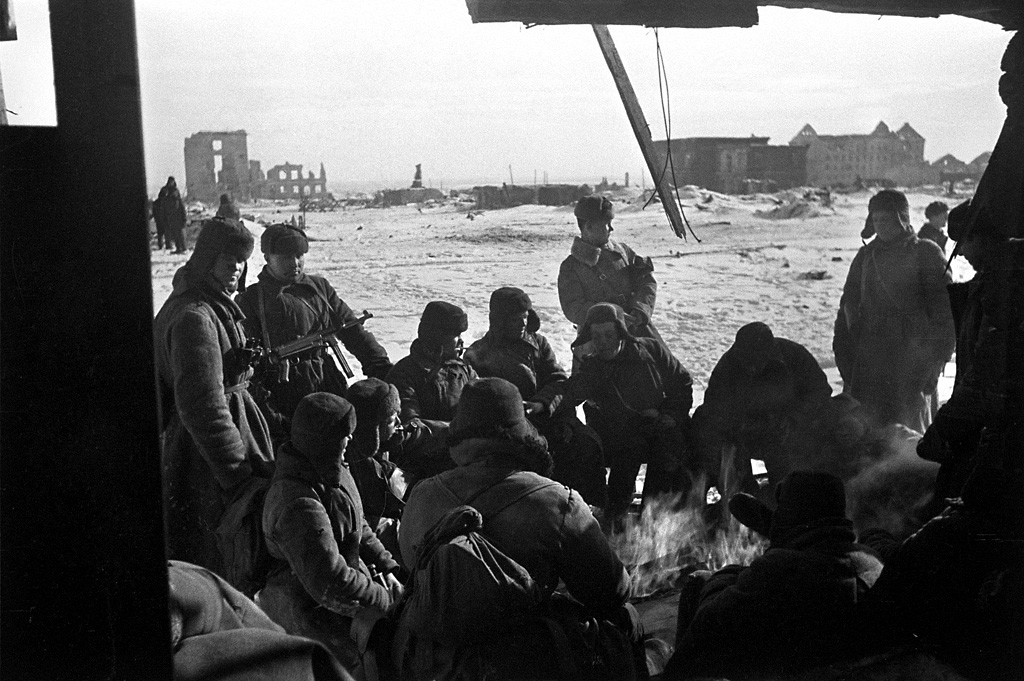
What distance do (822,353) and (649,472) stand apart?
1.13 meters

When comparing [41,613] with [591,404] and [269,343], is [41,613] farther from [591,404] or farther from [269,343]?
[591,404]

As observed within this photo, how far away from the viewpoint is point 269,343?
4625 mm

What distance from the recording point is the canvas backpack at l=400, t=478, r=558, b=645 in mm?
3396

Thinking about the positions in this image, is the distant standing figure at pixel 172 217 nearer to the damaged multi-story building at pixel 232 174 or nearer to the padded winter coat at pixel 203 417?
the damaged multi-story building at pixel 232 174

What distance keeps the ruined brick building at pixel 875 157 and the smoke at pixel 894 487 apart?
127 cm

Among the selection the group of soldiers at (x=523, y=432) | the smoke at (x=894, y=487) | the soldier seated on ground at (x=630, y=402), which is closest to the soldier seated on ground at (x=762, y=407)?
the group of soldiers at (x=523, y=432)

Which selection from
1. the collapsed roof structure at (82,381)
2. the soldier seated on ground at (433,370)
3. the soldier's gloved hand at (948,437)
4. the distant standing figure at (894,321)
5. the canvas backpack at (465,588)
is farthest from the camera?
the distant standing figure at (894,321)

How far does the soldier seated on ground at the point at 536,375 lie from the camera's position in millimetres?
5039

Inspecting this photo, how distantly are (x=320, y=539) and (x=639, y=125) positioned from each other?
101 inches

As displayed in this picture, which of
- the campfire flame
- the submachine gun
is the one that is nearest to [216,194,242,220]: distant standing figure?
the submachine gun

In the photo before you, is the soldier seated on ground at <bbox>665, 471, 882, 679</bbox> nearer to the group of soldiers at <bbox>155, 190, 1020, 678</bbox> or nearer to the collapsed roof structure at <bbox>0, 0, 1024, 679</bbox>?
the group of soldiers at <bbox>155, 190, 1020, 678</bbox>

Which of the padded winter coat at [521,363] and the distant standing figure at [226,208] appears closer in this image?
the distant standing figure at [226,208]

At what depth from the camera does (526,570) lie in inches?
138

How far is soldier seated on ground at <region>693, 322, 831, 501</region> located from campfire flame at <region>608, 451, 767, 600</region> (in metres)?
0.10
